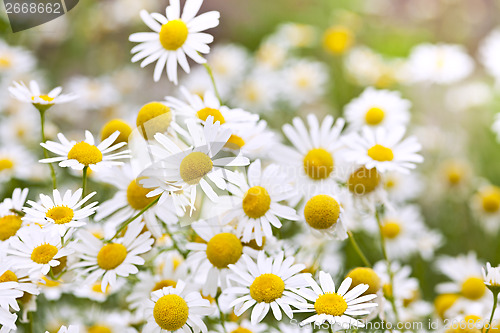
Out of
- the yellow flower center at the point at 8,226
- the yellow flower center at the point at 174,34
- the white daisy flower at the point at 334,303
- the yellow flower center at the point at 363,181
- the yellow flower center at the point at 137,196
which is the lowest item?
the yellow flower center at the point at 8,226

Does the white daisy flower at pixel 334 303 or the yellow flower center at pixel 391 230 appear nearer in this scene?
the white daisy flower at pixel 334 303

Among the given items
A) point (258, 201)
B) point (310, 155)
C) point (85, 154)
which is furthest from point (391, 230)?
point (85, 154)

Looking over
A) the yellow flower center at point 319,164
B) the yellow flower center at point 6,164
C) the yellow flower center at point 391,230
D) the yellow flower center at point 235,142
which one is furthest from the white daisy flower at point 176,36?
the yellow flower center at point 391,230

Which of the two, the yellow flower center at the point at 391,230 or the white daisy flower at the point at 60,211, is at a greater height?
the white daisy flower at the point at 60,211

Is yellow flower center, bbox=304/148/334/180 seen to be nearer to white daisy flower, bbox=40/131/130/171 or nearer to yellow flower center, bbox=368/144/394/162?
yellow flower center, bbox=368/144/394/162

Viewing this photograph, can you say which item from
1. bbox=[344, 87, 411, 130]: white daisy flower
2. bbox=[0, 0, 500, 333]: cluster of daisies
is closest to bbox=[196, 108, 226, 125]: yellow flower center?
bbox=[0, 0, 500, 333]: cluster of daisies

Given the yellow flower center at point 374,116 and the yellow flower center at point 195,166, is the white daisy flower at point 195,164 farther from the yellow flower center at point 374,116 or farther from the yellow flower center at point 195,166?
the yellow flower center at point 374,116

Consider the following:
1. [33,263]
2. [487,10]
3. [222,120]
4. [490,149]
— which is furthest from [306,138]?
[487,10]
